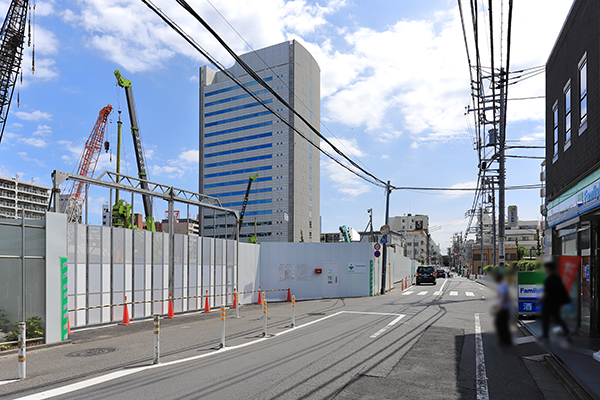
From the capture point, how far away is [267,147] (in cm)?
12900

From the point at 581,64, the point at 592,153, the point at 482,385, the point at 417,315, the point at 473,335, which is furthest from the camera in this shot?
the point at 417,315

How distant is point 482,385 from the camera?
9938 mm

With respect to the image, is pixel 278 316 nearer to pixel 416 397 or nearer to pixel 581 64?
pixel 416 397

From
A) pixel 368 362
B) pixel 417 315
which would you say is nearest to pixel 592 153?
pixel 368 362

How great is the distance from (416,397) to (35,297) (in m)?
11.9

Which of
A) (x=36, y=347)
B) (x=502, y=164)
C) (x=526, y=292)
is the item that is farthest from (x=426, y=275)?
(x=526, y=292)

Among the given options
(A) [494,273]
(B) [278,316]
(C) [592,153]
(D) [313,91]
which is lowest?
(B) [278,316]

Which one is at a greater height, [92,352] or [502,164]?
[502,164]

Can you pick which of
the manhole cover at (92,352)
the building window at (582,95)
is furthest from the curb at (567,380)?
the manhole cover at (92,352)

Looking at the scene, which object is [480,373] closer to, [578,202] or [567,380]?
[567,380]

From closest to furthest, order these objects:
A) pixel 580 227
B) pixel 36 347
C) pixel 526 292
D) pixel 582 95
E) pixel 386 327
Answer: pixel 526 292 → pixel 580 227 → pixel 582 95 → pixel 36 347 → pixel 386 327

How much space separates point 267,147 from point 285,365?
119 meters

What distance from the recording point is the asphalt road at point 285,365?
9297 millimetres

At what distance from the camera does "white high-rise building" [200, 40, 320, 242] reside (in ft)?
412
